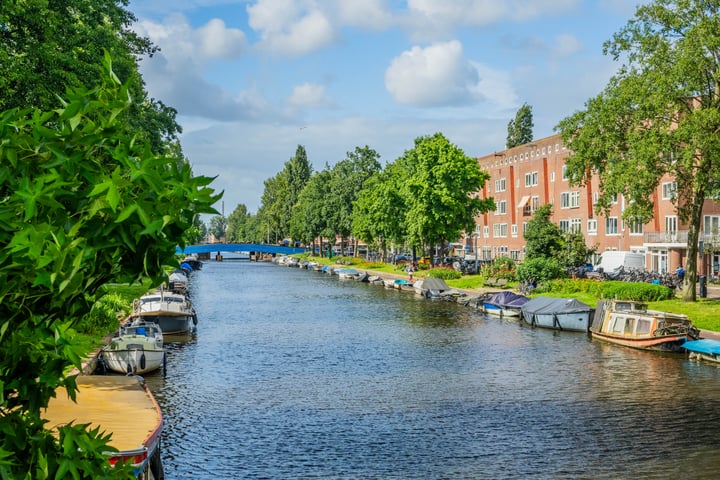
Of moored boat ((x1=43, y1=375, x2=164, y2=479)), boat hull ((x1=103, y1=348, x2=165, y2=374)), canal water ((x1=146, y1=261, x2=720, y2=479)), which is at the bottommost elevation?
canal water ((x1=146, y1=261, x2=720, y2=479))

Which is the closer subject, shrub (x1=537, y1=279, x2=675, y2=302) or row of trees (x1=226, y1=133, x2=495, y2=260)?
shrub (x1=537, y1=279, x2=675, y2=302)

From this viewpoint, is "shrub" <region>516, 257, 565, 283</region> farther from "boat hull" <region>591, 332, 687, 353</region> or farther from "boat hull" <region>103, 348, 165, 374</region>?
"boat hull" <region>103, 348, 165, 374</region>

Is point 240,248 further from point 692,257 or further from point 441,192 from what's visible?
point 692,257

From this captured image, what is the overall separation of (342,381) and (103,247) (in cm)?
2847

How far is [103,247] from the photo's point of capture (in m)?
5.93

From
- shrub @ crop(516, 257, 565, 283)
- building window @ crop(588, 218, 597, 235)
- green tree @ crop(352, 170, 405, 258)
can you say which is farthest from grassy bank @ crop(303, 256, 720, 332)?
building window @ crop(588, 218, 597, 235)

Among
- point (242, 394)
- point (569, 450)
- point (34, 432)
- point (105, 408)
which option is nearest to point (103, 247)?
point (34, 432)

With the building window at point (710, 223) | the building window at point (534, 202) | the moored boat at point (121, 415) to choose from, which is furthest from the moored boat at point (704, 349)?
the building window at point (534, 202)

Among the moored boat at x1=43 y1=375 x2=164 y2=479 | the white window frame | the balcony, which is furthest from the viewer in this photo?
the white window frame

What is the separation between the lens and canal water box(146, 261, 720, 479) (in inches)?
864

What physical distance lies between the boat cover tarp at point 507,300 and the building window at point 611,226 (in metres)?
36.2

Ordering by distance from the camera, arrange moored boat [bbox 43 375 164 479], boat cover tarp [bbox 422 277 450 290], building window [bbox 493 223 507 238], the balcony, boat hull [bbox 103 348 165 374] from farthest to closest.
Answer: building window [bbox 493 223 507 238] < the balcony < boat cover tarp [bbox 422 277 450 290] < boat hull [bbox 103 348 165 374] < moored boat [bbox 43 375 164 479]

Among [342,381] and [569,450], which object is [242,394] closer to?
[342,381]

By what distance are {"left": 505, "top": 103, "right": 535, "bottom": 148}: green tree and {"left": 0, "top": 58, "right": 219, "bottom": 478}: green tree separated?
153m
